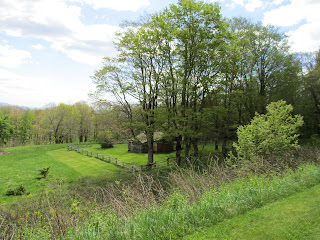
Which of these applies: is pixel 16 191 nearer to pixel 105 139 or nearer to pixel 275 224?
pixel 275 224

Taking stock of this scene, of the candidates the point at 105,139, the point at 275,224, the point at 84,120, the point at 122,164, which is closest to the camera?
the point at 275,224

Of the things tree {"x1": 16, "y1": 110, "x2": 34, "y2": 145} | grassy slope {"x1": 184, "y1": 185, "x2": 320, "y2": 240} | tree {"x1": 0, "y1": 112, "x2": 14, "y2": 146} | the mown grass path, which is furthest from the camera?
tree {"x1": 16, "y1": 110, "x2": 34, "y2": 145}

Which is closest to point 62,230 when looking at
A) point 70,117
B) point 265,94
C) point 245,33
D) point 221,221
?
point 221,221

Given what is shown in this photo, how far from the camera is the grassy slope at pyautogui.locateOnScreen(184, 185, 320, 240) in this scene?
3859 millimetres

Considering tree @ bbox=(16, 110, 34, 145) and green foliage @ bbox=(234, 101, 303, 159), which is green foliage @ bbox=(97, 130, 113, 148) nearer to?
tree @ bbox=(16, 110, 34, 145)

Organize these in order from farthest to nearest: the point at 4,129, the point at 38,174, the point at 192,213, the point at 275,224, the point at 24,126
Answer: the point at 24,126, the point at 4,129, the point at 38,174, the point at 192,213, the point at 275,224

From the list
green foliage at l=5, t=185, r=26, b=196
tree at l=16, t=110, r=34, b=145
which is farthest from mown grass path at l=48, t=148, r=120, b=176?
tree at l=16, t=110, r=34, b=145

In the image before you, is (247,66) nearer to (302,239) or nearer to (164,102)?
(164,102)

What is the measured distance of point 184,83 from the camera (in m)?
17.3

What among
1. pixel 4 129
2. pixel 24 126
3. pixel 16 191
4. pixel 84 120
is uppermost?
pixel 84 120

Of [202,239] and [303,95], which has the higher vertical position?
[303,95]

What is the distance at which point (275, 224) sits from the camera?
4.20 meters

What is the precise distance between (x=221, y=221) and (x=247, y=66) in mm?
20990

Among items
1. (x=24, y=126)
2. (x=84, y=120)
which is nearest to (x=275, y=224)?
(x=84, y=120)
